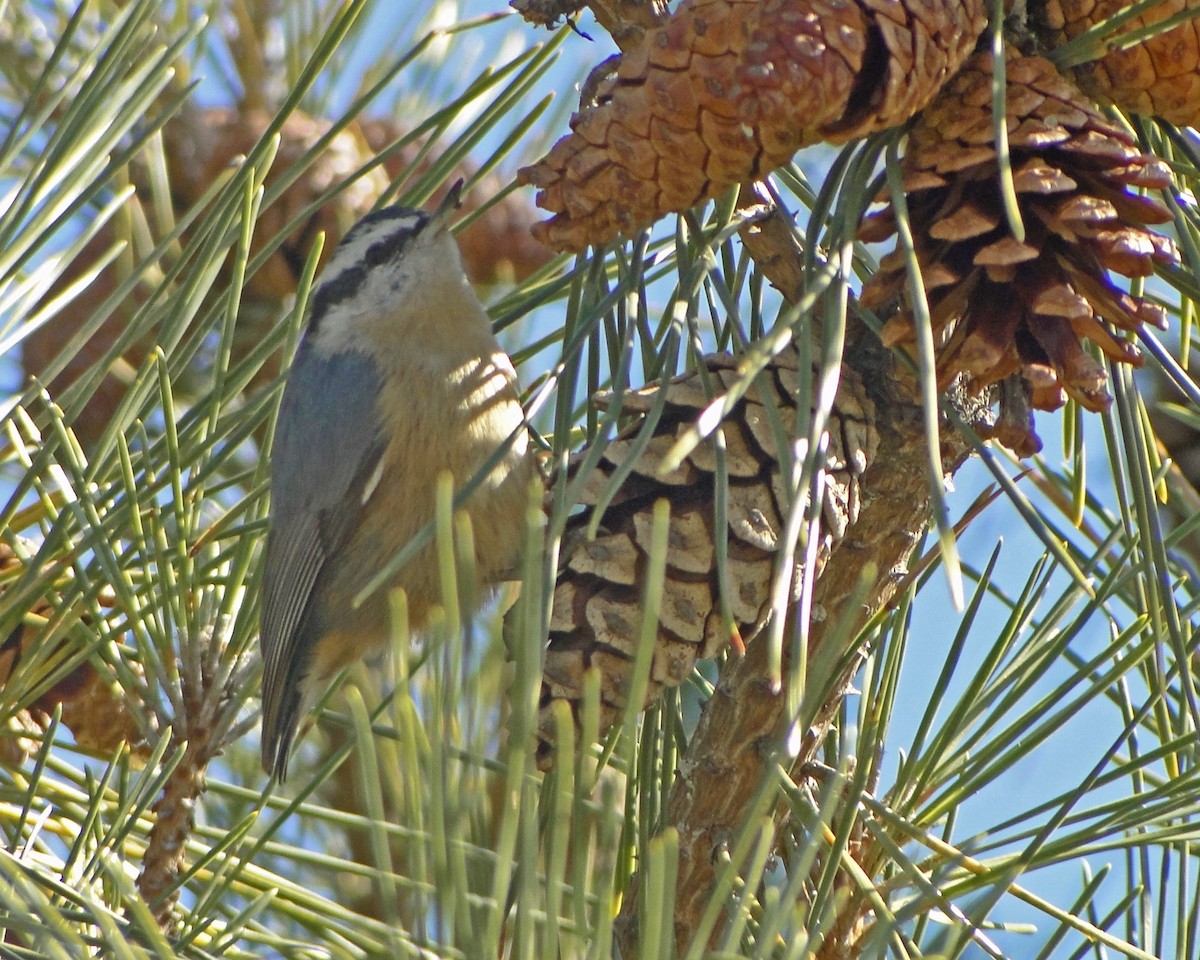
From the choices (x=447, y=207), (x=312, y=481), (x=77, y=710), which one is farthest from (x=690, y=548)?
(x=312, y=481)

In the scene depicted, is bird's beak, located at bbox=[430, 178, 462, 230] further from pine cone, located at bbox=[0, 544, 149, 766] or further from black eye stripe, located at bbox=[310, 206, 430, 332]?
pine cone, located at bbox=[0, 544, 149, 766]

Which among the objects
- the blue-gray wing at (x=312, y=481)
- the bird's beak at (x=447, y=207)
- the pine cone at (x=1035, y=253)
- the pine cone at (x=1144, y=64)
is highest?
the pine cone at (x=1144, y=64)

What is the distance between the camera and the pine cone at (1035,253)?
828 mm

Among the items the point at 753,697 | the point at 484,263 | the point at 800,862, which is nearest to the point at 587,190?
the point at 753,697

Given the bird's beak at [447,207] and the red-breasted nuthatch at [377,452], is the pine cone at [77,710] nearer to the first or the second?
the red-breasted nuthatch at [377,452]

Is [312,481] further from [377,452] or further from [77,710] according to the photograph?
[77,710]

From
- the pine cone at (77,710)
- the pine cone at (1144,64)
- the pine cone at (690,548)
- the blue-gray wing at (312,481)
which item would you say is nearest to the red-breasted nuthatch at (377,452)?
the blue-gray wing at (312,481)

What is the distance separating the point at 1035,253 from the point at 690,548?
33 cm

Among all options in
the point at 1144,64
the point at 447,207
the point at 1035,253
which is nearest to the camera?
the point at 1035,253

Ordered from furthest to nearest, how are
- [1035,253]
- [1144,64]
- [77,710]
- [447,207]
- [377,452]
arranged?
[377,452], [447,207], [77,710], [1144,64], [1035,253]

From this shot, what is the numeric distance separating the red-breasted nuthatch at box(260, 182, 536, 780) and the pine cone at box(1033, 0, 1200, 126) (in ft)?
2.85

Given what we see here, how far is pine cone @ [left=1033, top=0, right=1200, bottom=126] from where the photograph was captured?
90 cm

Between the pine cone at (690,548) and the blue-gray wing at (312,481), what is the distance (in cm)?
84

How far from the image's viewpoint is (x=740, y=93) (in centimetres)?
86
